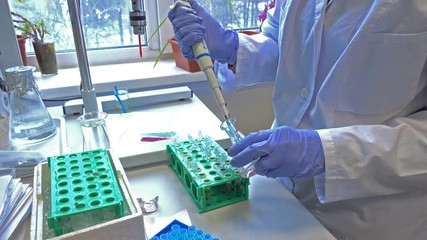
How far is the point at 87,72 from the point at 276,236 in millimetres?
662

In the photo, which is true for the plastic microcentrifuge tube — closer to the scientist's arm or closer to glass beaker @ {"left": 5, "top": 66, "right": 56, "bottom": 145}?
the scientist's arm

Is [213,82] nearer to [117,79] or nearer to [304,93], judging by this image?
[304,93]

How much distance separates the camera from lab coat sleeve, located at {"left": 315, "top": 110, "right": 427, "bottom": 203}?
2.27 feet

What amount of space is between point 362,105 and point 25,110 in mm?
858

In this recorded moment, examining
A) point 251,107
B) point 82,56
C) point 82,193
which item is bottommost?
point 251,107

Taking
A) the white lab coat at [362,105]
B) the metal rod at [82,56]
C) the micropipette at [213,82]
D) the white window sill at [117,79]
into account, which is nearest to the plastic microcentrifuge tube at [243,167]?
the micropipette at [213,82]

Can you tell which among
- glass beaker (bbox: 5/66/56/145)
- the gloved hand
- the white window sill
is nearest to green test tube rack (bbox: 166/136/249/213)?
the gloved hand

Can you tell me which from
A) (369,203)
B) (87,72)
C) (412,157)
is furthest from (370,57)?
(87,72)

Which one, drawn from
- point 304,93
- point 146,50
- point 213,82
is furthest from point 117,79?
point 304,93

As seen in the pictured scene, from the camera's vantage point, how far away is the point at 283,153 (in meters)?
0.69

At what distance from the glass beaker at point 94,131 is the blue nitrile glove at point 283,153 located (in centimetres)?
36

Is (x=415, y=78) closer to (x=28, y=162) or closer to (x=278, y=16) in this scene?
(x=278, y=16)

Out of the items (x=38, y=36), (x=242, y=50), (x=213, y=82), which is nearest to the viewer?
(x=213, y=82)

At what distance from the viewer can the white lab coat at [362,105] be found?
2.28 feet
